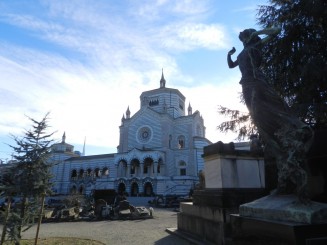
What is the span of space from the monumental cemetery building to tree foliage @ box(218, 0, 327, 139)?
33.6 meters

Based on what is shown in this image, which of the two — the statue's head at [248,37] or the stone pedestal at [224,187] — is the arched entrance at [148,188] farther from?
the statue's head at [248,37]

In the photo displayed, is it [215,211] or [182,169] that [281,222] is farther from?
[182,169]

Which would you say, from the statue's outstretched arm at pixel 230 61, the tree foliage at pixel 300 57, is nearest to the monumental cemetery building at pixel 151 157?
the tree foliage at pixel 300 57

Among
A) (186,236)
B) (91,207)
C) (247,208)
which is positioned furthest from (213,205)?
(91,207)

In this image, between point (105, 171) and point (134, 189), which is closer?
point (134, 189)

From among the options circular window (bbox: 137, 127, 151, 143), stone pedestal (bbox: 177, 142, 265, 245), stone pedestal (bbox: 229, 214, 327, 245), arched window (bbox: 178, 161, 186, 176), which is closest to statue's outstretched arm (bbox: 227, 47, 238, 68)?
stone pedestal (bbox: 177, 142, 265, 245)

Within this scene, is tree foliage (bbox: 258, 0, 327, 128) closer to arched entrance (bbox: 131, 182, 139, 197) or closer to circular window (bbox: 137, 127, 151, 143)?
arched entrance (bbox: 131, 182, 139, 197)

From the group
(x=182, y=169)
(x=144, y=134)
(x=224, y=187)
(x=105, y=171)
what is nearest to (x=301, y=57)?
(x=224, y=187)

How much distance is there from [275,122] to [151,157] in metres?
43.9

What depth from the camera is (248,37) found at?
5.07 m

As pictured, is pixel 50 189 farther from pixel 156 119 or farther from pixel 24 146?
pixel 156 119

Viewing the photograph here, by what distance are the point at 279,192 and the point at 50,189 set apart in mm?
6301

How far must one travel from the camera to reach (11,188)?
23.8ft

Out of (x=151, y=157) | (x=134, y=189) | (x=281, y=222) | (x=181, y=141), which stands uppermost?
(x=181, y=141)
